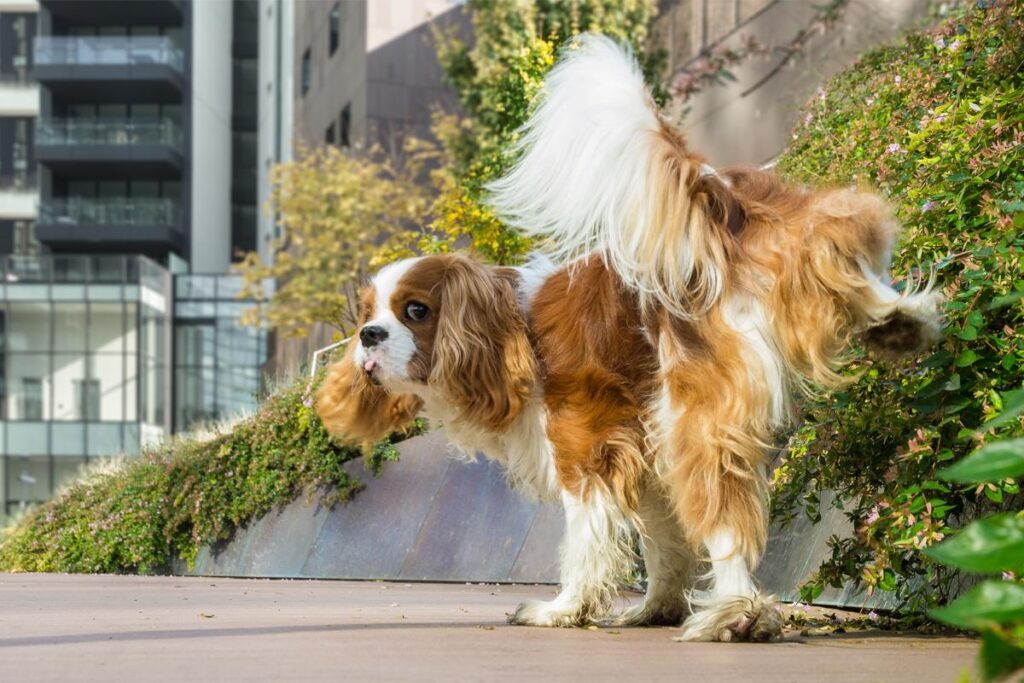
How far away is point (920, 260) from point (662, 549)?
4.86 feet

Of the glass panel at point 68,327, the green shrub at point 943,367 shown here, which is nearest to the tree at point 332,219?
the green shrub at point 943,367

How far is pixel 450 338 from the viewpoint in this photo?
16.8ft

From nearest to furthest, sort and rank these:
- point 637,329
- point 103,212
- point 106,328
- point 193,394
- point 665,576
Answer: point 637,329, point 665,576, point 106,328, point 193,394, point 103,212

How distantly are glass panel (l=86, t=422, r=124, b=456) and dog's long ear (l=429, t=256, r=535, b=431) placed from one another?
49162 mm

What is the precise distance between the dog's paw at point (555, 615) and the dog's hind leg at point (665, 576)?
392mm

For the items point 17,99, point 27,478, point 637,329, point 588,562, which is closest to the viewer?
point 637,329

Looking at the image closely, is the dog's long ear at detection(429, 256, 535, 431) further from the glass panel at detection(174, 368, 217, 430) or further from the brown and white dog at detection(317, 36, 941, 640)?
the glass panel at detection(174, 368, 217, 430)

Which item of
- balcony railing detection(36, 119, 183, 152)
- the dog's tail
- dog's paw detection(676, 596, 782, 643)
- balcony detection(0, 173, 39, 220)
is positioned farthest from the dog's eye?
balcony detection(0, 173, 39, 220)

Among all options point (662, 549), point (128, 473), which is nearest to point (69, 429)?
point (128, 473)

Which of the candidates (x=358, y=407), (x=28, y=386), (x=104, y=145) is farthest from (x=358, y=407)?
(x=104, y=145)

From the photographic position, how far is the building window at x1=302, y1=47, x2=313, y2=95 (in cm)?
4294

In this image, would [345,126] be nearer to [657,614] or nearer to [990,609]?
[657,614]

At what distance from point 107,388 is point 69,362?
181cm

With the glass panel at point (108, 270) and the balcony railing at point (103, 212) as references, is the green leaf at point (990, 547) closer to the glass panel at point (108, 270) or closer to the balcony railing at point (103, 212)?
the glass panel at point (108, 270)
